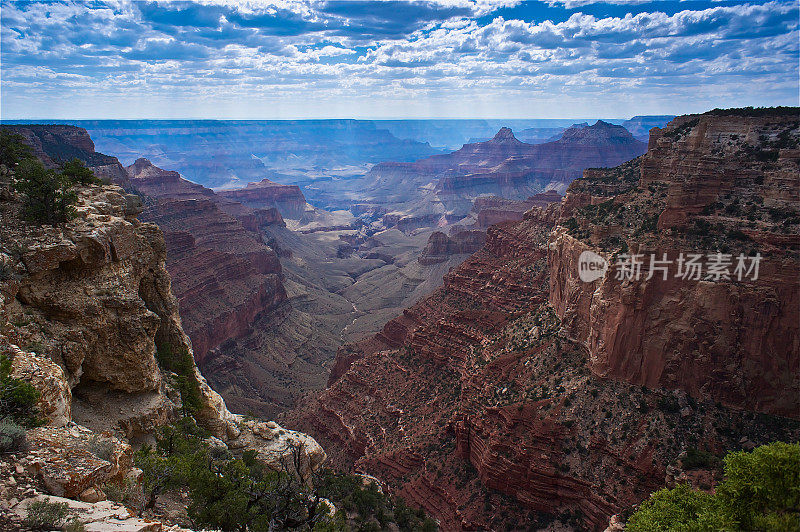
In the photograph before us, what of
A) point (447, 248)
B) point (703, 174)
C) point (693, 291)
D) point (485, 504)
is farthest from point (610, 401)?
point (447, 248)

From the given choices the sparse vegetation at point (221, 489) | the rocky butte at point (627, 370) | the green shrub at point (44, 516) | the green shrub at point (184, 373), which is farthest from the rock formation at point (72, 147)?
the green shrub at point (44, 516)

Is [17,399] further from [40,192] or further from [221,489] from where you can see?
[40,192]

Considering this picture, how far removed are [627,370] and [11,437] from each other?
106ft

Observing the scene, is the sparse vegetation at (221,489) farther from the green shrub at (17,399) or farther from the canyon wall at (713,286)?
the canyon wall at (713,286)

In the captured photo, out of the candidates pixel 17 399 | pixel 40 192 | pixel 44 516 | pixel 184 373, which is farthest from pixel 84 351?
pixel 44 516

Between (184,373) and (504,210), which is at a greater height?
(184,373)

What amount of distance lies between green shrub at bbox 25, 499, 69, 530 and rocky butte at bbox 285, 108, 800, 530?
2853cm

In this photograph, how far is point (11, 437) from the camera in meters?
11.4

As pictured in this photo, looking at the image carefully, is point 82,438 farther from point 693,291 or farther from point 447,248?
point 447,248

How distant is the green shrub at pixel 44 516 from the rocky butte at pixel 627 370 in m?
28.5

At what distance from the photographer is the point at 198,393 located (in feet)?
82.3

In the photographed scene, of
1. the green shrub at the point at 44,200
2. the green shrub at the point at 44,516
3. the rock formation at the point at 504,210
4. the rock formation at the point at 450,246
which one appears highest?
the green shrub at the point at 44,200

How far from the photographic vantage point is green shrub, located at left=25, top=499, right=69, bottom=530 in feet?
32.4

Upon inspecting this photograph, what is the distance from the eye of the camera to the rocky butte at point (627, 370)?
2762 cm
